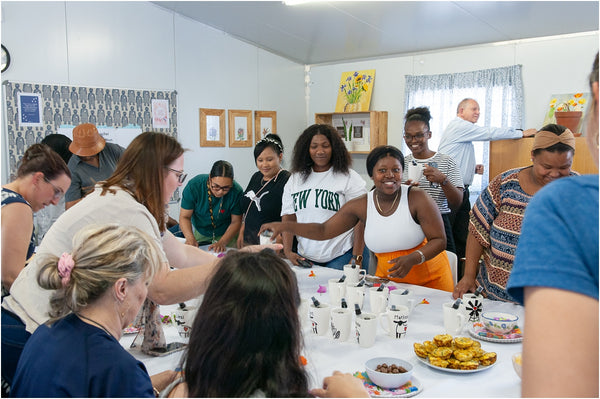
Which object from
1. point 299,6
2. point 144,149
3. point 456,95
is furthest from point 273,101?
point 144,149

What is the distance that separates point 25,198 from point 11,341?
816 mm

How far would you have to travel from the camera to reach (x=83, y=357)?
1.16 metres

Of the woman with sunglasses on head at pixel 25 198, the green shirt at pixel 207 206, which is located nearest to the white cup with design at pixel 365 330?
the woman with sunglasses on head at pixel 25 198

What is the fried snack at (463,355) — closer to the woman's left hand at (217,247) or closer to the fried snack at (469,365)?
the fried snack at (469,365)

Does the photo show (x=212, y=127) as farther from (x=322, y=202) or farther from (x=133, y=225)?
(x=133, y=225)

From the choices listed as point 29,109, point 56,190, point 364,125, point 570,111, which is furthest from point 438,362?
point 364,125

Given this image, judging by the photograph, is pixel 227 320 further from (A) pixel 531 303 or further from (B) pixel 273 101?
(B) pixel 273 101

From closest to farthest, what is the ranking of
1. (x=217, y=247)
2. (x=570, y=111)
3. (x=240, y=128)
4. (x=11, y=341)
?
(x=11, y=341) → (x=217, y=247) → (x=570, y=111) → (x=240, y=128)

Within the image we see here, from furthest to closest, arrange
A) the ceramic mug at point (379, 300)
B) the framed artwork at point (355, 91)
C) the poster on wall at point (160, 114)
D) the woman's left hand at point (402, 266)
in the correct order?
the framed artwork at point (355, 91)
the poster on wall at point (160, 114)
the woman's left hand at point (402, 266)
the ceramic mug at point (379, 300)

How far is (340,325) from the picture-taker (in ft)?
5.61

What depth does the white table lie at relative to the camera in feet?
4.53

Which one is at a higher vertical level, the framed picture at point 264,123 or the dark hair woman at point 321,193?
the framed picture at point 264,123

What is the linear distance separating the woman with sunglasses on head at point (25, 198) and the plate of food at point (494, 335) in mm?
1791

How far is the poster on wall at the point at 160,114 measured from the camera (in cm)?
567
